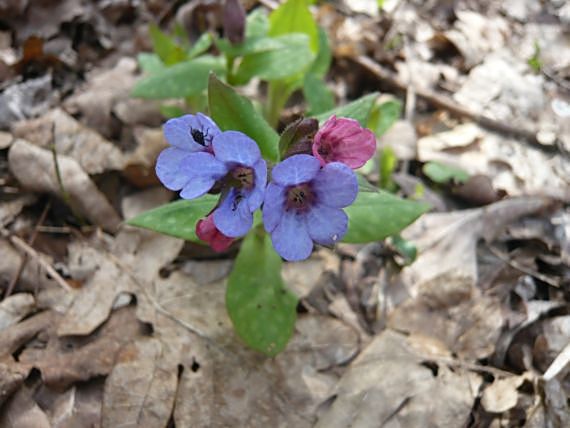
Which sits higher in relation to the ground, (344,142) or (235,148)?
(235,148)

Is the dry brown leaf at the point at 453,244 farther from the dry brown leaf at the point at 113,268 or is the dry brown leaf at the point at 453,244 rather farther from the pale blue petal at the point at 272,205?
the pale blue petal at the point at 272,205

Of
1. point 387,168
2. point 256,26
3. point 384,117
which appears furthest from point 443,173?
point 256,26

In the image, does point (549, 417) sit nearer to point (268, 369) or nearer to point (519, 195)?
point (268, 369)

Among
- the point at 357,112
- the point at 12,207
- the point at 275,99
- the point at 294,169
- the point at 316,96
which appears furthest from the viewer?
the point at 275,99

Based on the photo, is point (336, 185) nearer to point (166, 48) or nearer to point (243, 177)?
point (243, 177)

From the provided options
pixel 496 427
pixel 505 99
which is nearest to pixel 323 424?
pixel 496 427

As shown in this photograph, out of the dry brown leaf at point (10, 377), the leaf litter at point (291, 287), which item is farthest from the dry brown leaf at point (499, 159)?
the dry brown leaf at point (10, 377)

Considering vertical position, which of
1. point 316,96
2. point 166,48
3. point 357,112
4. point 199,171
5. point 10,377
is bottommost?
point 10,377
